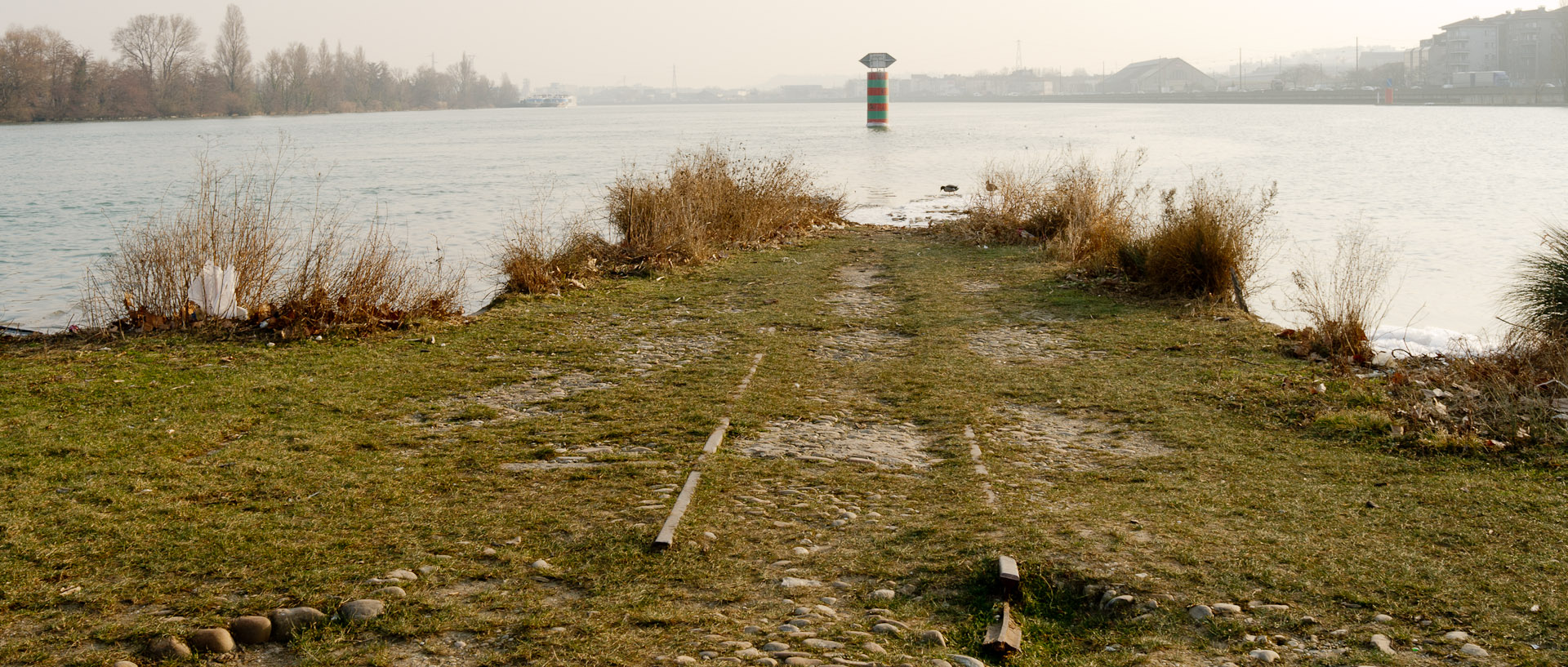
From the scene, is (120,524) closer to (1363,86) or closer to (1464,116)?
(1464,116)

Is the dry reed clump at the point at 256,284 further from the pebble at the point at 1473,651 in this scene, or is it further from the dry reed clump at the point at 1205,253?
the pebble at the point at 1473,651

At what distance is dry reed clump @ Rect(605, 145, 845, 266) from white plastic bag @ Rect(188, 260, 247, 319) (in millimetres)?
5182

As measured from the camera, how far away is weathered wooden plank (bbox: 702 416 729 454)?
5636 millimetres

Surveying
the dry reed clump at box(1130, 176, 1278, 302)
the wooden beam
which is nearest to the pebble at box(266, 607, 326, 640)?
the wooden beam

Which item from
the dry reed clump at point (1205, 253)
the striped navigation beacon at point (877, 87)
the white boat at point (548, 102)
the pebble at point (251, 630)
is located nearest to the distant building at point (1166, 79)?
the white boat at point (548, 102)

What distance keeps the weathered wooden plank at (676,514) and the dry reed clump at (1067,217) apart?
27.8 feet

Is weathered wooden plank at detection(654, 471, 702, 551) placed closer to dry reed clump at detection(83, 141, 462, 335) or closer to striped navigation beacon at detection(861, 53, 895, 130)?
dry reed clump at detection(83, 141, 462, 335)

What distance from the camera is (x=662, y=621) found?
3545mm

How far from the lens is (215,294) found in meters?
9.24

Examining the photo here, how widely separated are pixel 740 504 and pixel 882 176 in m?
29.7

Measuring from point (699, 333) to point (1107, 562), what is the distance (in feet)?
18.8

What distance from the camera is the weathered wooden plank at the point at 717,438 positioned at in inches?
222

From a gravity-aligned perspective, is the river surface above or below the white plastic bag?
above

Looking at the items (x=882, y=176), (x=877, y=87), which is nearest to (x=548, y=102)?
(x=877, y=87)
